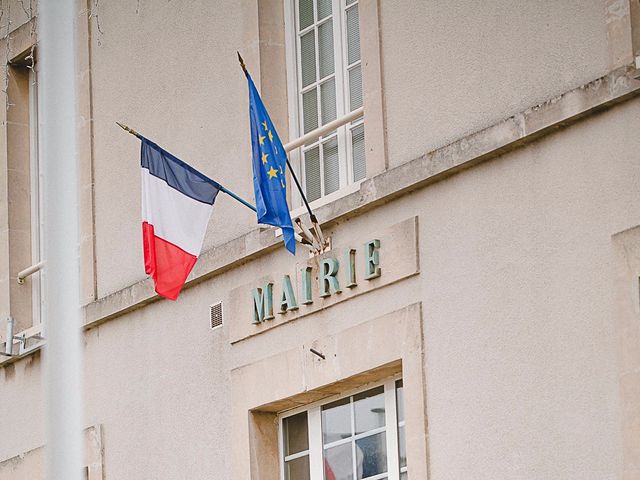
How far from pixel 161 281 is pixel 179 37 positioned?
7.16 feet

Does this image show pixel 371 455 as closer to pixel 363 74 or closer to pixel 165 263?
pixel 165 263

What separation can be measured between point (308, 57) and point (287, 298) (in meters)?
1.55

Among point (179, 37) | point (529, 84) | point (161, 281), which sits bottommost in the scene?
point (161, 281)

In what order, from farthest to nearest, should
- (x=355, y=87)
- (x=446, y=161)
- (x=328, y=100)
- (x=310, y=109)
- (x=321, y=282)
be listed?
(x=310, y=109), (x=328, y=100), (x=355, y=87), (x=321, y=282), (x=446, y=161)

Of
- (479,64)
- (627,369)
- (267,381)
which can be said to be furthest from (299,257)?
(627,369)

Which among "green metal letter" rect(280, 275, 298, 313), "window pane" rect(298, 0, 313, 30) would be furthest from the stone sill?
"window pane" rect(298, 0, 313, 30)

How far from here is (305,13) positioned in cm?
1177

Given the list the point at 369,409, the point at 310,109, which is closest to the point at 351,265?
the point at 369,409

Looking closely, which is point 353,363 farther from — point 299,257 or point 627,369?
point 627,369

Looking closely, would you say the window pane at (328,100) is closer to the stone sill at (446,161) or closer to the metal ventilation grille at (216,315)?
the stone sill at (446,161)

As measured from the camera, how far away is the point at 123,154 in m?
12.7

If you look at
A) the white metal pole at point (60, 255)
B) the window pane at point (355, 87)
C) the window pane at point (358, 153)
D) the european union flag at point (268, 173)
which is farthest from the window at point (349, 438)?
the white metal pole at point (60, 255)

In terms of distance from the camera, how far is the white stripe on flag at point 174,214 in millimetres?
10719

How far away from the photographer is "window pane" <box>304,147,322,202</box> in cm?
1138
